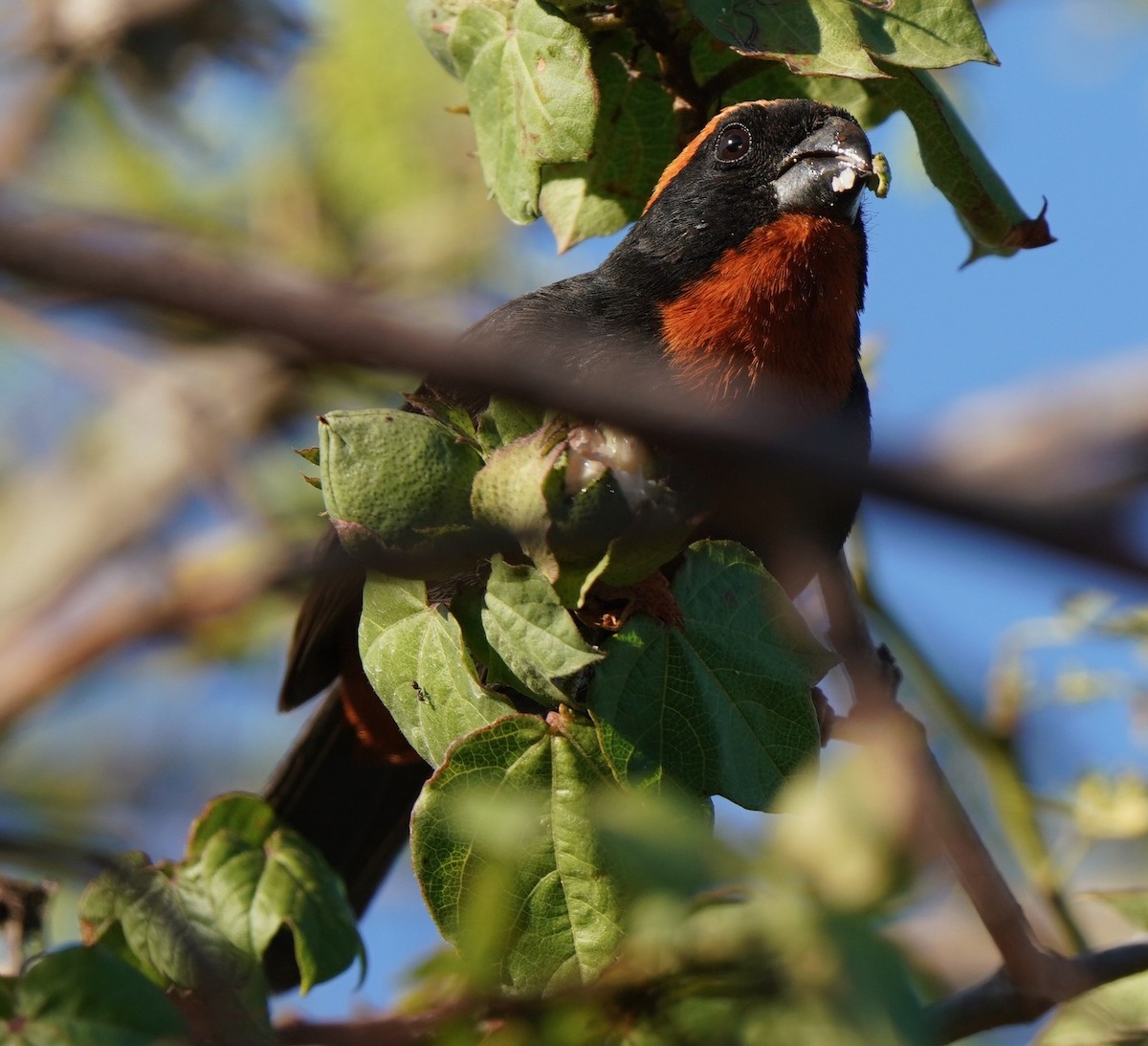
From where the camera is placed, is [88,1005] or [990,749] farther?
[990,749]

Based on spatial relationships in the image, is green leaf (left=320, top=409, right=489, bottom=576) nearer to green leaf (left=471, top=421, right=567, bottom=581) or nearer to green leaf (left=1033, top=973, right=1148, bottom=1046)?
green leaf (left=471, top=421, right=567, bottom=581)

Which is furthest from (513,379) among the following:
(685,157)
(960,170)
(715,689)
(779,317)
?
(685,157)

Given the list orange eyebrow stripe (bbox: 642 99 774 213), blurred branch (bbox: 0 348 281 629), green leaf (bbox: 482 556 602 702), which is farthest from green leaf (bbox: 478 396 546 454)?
blurred branch (bbox: 0 348 281 629)

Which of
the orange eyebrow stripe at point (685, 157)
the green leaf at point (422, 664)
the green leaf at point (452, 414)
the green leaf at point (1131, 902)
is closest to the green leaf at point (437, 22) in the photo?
the orange eyebrow stripe at point (685, 157)

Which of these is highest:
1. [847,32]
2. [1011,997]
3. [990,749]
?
[847,32]

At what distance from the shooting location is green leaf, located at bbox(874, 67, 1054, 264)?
2555 millimetres

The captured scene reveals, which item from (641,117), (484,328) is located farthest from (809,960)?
(484,328)

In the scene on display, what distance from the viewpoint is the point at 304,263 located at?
25.4 ft

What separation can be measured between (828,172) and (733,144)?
29 centimetres

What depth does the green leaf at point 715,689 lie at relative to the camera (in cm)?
199

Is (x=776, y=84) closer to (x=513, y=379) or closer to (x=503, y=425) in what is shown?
(x=503, y=425)

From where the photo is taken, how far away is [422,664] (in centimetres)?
208

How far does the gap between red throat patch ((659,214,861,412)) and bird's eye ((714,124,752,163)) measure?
235mm

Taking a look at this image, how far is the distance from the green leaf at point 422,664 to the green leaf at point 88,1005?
0.50 metres
